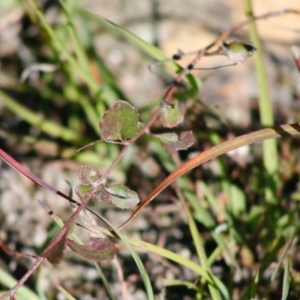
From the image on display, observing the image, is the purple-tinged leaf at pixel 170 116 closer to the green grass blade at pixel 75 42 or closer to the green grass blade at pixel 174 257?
the green grass blade at pixel 174 257

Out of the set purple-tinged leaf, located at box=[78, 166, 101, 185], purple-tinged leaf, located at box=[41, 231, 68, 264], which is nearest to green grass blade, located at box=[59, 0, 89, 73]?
purple-tinged leaf, located at box=[78, 166, 101, 185]

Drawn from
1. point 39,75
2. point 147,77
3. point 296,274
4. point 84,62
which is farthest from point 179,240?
point 39,75

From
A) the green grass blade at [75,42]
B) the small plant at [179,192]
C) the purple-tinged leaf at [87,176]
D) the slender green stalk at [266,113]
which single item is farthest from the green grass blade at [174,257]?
the green grass blade at [75,42]

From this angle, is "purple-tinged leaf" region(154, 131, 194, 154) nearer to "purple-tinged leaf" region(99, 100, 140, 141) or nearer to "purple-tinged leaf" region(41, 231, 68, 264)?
"purple-tinged leaf" region(99, 100, 140, 141)

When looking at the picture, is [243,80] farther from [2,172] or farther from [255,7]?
[2,172]

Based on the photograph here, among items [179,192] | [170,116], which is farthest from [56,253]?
[179,192]
